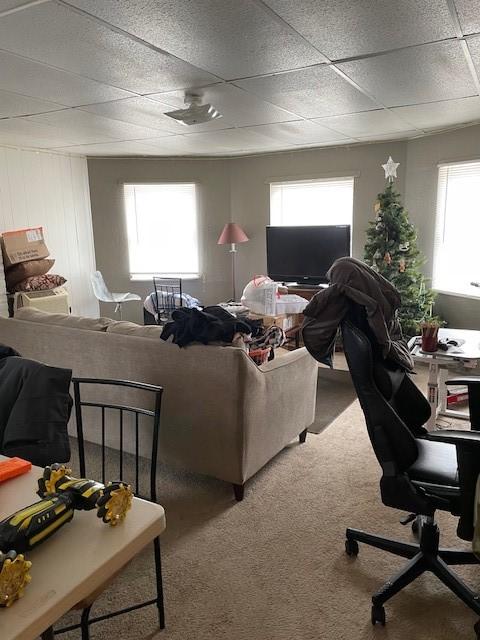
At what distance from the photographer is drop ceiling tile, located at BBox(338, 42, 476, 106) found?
267cm

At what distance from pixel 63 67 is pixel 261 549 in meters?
2.81

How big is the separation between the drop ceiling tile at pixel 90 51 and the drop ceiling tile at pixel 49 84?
109 millimetres

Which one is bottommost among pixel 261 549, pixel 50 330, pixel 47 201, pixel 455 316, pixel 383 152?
pixel 261 549

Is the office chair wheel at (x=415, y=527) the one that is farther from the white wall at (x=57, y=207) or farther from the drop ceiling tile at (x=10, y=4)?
the white wall at (x=57, y=207)

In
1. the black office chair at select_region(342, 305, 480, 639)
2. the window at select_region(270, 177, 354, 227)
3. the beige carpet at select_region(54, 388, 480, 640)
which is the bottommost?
the beige carpet at select_region(54, 388, 480, 640)

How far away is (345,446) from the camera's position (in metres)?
3.27

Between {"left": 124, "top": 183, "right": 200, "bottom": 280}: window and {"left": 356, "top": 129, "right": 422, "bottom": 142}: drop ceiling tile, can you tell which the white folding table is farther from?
{"left": 124, "top": 183, "right": 200, "bottom": 280}: window

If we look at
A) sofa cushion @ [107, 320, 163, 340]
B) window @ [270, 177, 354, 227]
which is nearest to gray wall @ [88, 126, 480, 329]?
window @ [270, 177, 354, 227]

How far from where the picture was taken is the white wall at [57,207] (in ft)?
18.0

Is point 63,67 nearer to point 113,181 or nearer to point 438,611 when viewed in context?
point 438,611

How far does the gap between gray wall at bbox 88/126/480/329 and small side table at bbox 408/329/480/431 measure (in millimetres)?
2584

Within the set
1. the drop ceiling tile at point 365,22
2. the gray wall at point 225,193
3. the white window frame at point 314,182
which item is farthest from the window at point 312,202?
the drop ceiling tile at point 365,22

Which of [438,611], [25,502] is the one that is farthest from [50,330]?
[438,611]

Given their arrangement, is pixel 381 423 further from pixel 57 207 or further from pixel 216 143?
pixel 57 207
